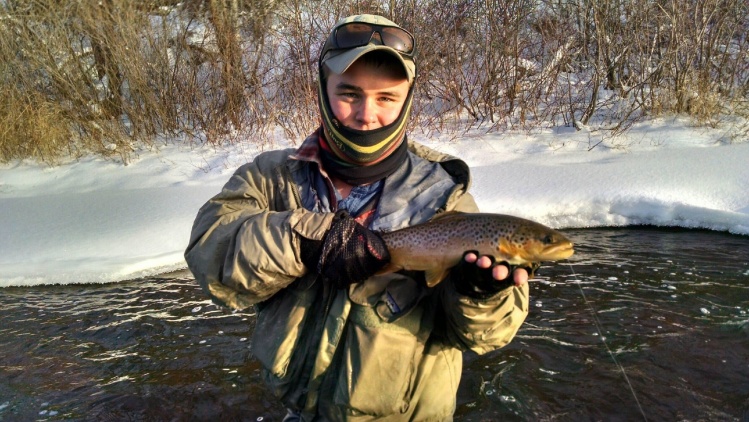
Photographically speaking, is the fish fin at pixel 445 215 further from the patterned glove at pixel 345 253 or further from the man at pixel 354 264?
the patterned glove at pixel 345 253

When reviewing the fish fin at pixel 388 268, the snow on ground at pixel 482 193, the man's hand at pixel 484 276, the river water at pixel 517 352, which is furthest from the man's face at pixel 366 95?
the snow on ground at pixel 482 193

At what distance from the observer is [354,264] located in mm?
1908

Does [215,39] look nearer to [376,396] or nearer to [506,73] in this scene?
[506,73]

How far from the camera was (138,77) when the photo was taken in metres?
11.0

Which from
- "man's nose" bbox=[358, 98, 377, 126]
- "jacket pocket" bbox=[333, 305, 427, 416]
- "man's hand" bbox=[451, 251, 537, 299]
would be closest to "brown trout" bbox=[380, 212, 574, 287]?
"man's hand" bbox=[451, 251, 537, 299]

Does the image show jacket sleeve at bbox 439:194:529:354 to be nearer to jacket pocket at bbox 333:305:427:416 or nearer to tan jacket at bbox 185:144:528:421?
tan jacket at bbox 185:144:528:421

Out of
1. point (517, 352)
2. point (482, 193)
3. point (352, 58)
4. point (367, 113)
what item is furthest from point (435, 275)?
point (482, 193)

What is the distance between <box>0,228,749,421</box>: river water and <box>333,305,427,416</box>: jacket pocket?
1.84 m

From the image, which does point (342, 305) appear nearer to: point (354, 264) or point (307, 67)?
point (354, 264)

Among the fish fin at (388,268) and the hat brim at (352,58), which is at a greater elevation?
the hat brim at (352,58)

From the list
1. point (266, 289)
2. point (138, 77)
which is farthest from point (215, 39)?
point (266, 289)

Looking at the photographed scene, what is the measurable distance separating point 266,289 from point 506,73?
9.46 metres

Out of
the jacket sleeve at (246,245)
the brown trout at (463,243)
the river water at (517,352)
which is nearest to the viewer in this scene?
the jacket sleeve at (246,245)

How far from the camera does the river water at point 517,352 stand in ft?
12.3
